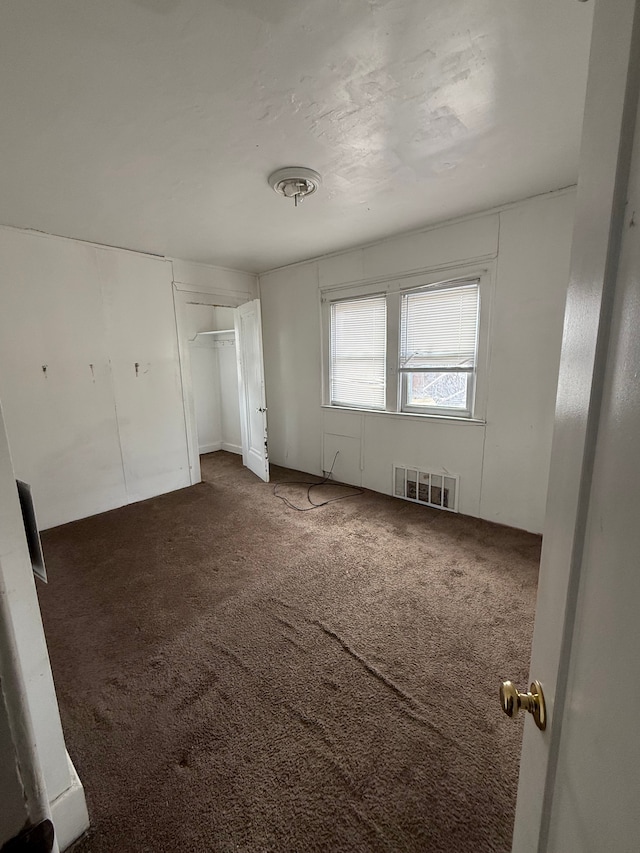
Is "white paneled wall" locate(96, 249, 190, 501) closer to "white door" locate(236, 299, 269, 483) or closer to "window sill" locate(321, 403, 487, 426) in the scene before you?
"white door" locate(236, 299, 269, 483)

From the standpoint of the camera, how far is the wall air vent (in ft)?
10.6

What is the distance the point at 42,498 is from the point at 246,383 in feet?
7.53

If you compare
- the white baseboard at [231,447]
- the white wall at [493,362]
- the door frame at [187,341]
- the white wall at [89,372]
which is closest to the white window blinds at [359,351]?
the white wall at [493,362]

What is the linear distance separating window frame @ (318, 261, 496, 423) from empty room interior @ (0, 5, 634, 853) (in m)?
0.03

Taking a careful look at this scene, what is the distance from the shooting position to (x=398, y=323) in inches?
132

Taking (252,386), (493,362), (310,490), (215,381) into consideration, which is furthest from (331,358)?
(215,381)

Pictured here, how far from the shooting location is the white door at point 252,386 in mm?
3934

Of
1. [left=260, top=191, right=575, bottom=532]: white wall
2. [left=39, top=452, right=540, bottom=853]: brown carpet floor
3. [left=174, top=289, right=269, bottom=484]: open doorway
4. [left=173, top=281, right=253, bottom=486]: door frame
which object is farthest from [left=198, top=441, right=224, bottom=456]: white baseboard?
[left=39, top=452, right=540, bottom=853]: brown carpet floor

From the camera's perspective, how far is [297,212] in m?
2.64

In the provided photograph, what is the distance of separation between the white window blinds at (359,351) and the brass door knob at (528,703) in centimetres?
310

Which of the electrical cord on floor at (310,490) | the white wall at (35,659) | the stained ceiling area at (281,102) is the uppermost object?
the stained ceiling area at (281,102)

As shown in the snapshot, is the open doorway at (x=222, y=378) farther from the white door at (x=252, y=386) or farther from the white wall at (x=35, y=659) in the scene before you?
the white wall at (x=35, y=659)

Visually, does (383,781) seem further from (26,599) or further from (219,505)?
(219,505)

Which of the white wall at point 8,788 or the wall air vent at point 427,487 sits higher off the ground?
the white wall at point 8,788
